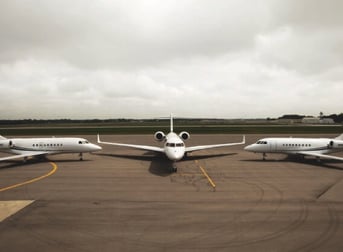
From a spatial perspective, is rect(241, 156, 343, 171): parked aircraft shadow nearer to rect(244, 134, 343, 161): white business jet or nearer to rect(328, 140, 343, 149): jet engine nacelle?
rect(244, 134, 343, 161): white business jet

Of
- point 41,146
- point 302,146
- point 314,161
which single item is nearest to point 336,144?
point 314,161

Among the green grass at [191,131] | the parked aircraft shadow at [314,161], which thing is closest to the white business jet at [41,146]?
the parked aircraft shadow at [314,161]

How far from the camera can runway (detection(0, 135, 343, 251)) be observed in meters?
8.24

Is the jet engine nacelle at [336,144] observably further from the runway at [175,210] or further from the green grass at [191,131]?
the green grass at [191,131]

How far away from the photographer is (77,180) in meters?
17.1

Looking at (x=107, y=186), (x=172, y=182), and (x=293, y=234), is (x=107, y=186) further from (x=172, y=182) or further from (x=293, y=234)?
(x=293, y=234)

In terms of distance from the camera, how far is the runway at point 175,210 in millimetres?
8242

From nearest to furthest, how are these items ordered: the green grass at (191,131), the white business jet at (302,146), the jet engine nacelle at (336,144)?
the jet engine nacelle at (336,144) < the white business jet at (302,146) < the green grass at (191,131)

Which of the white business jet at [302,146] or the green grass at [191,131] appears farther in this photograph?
the green grass at [191,131]

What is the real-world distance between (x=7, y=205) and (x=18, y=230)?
3.72 meters

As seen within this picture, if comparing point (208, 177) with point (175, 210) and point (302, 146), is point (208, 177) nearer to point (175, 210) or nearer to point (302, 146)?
point (175, 210)

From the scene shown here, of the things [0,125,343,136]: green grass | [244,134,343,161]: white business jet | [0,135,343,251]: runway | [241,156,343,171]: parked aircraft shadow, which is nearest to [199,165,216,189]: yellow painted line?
[0,135,343,251]: runway

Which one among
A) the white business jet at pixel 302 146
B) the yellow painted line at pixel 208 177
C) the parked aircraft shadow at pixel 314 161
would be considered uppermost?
the white business jet at pixel 302 146

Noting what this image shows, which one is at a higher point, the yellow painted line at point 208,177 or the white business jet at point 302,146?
the white business jet at point 302,146
